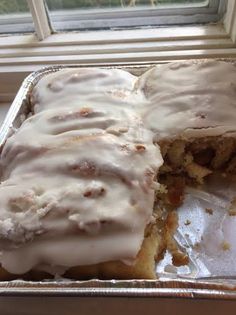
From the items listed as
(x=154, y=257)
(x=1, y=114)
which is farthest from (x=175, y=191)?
(x=1, y=114)

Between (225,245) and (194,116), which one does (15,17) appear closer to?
(194,116)

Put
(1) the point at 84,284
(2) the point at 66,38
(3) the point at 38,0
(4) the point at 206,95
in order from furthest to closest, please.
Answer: (2) the point at 66,38, (3) the point at 38,0, (4) the point at 206,95, (1) the point at 84,284

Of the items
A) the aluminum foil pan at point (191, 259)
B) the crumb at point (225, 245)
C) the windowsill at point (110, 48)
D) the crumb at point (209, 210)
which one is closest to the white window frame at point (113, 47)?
the windowsill at point (110, 48)

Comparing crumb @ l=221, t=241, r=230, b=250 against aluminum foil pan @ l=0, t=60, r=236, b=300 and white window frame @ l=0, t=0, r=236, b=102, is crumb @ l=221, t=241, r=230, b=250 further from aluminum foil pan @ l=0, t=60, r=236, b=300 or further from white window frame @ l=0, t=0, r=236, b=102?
white window frame @ l=0, t=0, r=236, b=102

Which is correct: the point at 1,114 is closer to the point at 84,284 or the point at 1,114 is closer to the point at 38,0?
the point at 38,0

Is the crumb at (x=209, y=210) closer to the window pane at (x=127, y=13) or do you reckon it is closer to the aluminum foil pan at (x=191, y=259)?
the aluminum foil pan at (x=191, y=259)

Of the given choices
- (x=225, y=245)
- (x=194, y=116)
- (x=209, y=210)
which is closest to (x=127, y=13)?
(x=194, y=116)

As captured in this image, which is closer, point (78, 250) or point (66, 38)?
point (78, 250)
